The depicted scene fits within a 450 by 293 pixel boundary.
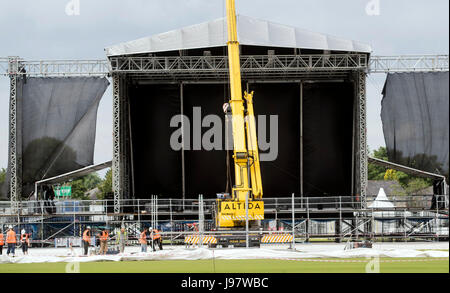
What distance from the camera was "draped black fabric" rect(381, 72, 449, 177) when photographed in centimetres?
3328

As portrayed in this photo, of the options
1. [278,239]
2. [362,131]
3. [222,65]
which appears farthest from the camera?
[222,65]

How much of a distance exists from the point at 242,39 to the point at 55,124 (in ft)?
35.8

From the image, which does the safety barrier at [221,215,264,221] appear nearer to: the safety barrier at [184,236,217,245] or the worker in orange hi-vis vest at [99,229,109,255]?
the safety barrier at [184,236,217,245]

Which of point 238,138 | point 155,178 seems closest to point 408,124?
point 238,138

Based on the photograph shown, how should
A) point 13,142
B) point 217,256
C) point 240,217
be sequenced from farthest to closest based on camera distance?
point 13,142, point 240,217, point 217,256

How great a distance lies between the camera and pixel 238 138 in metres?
27.5

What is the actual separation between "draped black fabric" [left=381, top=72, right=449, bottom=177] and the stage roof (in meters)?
2.98

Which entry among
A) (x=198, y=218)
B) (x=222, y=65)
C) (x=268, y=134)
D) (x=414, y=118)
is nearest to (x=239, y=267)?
(x=222, y=65)

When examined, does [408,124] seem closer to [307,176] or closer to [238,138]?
[307,176]

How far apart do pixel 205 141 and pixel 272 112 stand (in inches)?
161

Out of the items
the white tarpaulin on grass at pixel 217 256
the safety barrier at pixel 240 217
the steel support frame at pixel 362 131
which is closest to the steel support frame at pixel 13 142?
the safety barrier at pixel 240 217

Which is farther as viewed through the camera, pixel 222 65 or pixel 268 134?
pixel 268 134

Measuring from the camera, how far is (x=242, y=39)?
31.8 meters

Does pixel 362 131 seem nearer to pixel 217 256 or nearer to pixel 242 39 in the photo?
pixel 242 39
